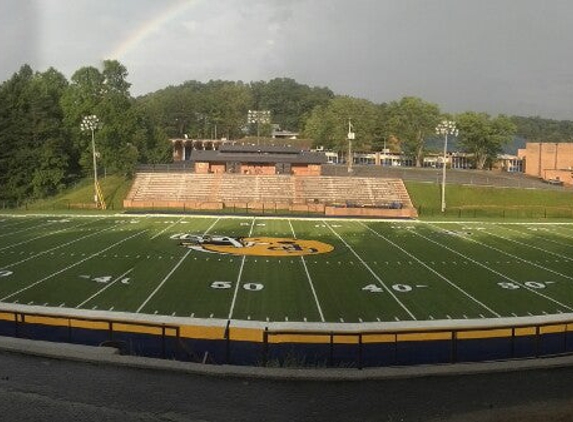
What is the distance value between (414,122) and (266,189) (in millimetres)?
51042

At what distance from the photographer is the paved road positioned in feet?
30.6

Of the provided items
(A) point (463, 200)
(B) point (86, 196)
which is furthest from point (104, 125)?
(A) point (463, 200)

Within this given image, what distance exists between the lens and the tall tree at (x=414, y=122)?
10856cm

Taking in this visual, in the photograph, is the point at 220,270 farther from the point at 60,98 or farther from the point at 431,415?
the point at 60,98

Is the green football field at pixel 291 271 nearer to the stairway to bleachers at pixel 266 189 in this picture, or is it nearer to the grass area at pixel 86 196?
the grass area at pixel 86 196

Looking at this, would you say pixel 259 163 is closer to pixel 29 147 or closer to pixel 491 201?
pixel 29 147

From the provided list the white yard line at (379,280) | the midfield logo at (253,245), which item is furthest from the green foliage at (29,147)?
the white yard line at (379,280)

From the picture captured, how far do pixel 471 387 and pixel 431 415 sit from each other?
150 cm

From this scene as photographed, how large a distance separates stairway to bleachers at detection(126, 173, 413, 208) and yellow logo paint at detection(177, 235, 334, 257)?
77.0 ft

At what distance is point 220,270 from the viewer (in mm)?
28297

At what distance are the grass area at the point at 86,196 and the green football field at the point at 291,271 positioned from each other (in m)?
16.1

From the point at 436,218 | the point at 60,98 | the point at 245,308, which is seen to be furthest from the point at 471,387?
the point at 60,98

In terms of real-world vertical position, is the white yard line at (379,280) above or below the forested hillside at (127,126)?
below

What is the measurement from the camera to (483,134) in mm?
105000
